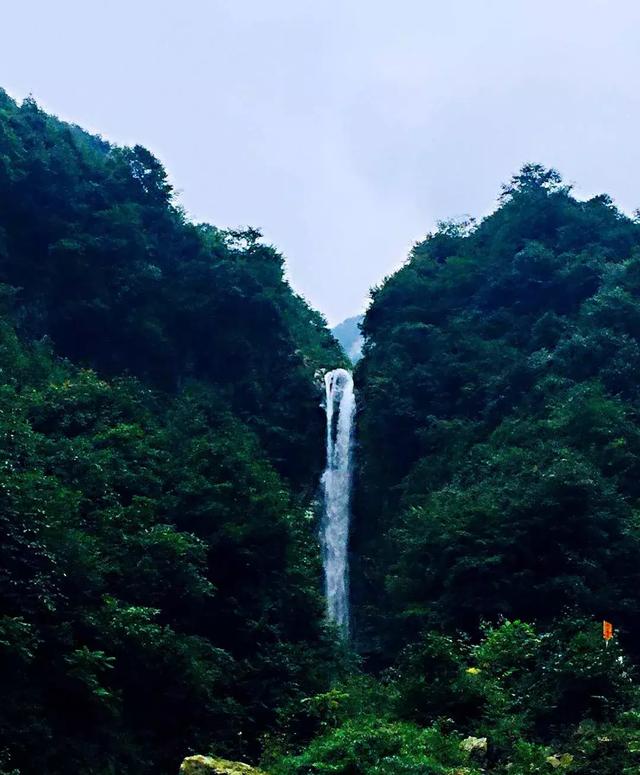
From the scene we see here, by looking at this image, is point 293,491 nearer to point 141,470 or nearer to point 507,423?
point 507,423

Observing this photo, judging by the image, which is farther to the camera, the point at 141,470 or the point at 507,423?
the point at 507,423

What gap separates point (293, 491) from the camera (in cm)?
2331

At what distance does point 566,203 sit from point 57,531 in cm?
2226

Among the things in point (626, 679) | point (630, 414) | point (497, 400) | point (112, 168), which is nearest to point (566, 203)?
point (497, 400)

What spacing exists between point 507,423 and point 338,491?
21.2 feet

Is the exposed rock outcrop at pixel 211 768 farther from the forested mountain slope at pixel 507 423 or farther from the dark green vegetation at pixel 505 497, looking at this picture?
the forested mountain slope at pixel 507 423

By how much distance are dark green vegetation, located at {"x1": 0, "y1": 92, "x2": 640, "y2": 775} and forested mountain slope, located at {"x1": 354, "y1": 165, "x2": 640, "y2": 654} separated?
0.26ft

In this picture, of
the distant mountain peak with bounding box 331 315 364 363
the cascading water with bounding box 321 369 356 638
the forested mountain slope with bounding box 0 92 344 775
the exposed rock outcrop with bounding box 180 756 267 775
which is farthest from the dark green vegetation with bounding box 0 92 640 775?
the distant mountain peak with bounding box 331 315 364 363

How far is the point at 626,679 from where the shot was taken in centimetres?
961

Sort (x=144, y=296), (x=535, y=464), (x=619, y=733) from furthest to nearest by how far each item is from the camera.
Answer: (x=144, y=296) → (x=535, y=464) → (x=619, y=733)

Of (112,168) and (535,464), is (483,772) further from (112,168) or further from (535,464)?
(112,168)

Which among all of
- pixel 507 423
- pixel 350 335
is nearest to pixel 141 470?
pixel 507 423

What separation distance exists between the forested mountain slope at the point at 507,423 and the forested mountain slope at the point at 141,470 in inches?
103

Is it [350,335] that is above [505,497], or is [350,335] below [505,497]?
above
